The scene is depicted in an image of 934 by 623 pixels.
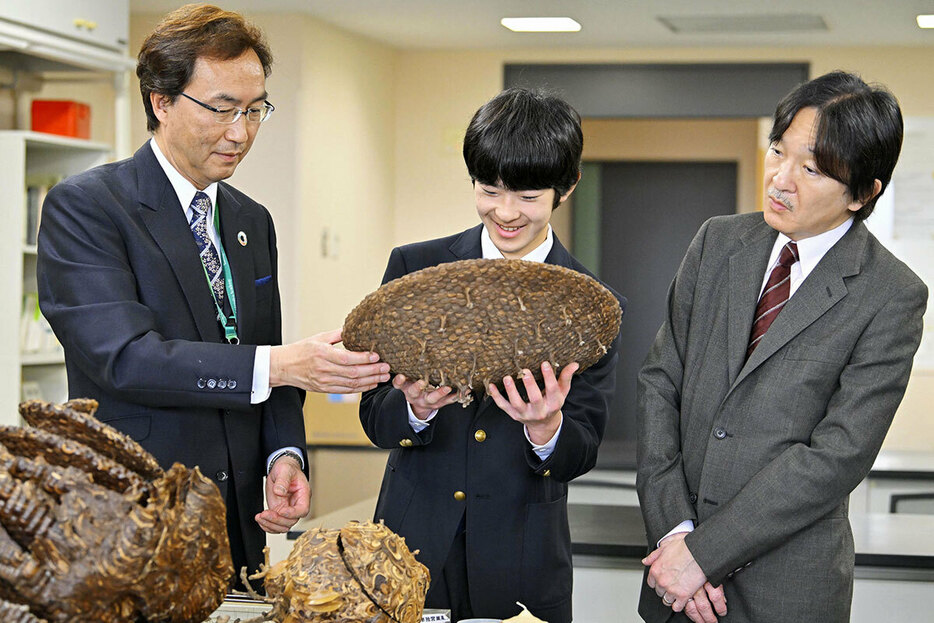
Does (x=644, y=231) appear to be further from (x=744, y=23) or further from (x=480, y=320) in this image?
(x=480, y=320)

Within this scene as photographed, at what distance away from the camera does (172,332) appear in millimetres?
1595

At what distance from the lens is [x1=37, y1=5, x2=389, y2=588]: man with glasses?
1422mm

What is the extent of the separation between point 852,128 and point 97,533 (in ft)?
4.01

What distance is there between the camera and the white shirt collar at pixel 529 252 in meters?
1.74

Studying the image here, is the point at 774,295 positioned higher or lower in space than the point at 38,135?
lower

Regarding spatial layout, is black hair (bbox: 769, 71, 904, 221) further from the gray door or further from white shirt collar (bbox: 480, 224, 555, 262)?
the gray door

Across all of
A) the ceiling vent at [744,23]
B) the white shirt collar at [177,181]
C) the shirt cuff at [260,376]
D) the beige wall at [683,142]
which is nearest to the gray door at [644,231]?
the beige wall at [683,142]

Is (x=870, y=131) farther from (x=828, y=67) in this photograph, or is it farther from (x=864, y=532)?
(x=828, y=67)

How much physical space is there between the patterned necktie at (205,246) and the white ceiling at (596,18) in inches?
148

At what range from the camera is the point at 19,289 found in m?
3.81

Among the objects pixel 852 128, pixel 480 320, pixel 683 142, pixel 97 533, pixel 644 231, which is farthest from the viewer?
pixel 644 231

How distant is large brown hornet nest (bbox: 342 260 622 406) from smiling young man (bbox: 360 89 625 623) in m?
0.38

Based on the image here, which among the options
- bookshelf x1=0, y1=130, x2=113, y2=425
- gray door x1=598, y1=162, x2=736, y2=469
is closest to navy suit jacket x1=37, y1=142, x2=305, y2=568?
bookshelf x1=0, y1=130, x2=113, y2=425

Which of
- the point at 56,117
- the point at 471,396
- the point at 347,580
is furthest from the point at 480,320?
the point at 56,117
